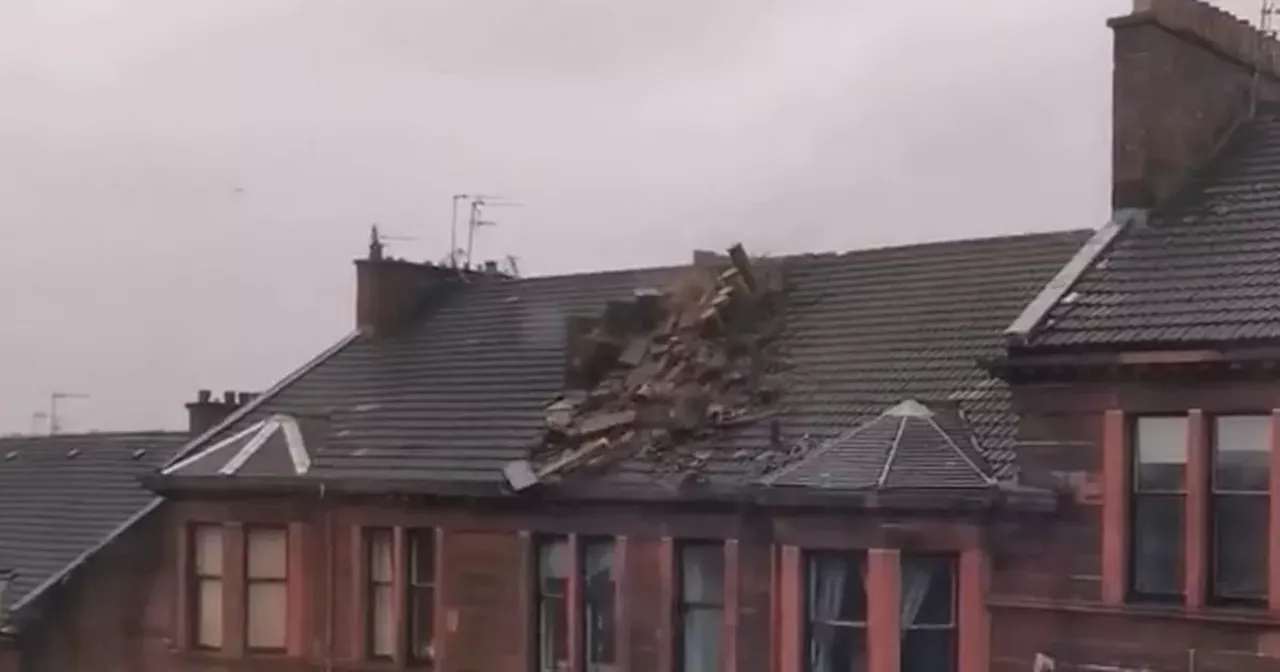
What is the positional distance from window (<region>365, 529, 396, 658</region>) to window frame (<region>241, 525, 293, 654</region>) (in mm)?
1423

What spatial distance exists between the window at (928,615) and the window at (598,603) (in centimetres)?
410

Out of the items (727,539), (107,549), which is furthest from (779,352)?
(107,549)

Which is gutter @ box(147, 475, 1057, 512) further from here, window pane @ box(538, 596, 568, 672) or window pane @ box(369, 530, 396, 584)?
window pane @ box(538, 596, 568, 672)

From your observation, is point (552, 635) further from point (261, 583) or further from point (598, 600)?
point (261, 583)

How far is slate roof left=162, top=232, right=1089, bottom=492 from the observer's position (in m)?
20.5

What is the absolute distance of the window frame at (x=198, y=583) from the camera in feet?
82.9

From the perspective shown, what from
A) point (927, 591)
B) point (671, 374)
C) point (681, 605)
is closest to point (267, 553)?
point (671, 374)

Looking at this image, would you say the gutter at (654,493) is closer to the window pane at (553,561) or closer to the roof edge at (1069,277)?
the window pane at (553,561)

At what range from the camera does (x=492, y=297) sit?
28.1 metres

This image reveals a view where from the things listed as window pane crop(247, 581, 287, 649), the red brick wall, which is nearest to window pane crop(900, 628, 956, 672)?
the red brick wall

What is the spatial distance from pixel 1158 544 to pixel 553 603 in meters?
7.87

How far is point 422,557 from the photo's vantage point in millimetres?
23391

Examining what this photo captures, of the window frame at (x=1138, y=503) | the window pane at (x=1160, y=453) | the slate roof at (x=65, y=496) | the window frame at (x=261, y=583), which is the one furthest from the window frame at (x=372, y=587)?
the window pane at (x=1160, y=453)

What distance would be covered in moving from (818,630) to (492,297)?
10.8 metres
